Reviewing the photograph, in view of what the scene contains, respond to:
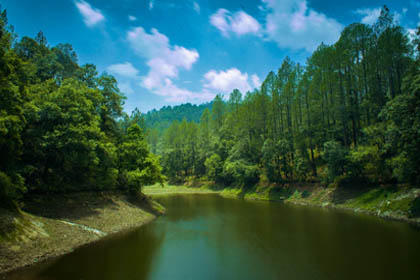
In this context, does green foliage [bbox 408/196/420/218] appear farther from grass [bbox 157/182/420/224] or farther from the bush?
the bush

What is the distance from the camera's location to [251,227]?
2308cm

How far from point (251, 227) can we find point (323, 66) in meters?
33.5

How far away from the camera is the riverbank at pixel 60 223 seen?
12.5 metres

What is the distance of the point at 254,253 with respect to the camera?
1554 cm

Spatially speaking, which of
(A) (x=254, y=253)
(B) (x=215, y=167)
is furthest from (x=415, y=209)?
(B) (x=215, y=167)

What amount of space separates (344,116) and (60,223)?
39062 millimetres

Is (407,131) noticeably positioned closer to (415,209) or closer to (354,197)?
(415,209)

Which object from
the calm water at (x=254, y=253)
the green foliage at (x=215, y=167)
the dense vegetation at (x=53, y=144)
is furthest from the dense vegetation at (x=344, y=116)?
the dense vegetation at (x=53, y=144)

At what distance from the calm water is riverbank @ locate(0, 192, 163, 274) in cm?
113

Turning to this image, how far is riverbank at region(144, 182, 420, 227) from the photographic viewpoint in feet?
76.2

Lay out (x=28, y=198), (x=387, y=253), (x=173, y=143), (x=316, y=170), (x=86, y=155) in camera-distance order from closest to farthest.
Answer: (x=387, y=253) → (x=28, y=198) → (x=86, y=155) → (x=316, y=170) → (x=173, y=143)

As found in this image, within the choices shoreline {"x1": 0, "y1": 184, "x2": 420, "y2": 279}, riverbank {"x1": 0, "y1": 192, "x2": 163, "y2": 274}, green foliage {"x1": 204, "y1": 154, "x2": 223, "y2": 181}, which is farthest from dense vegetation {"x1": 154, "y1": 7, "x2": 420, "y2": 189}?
riverbank {"x1": 0, "y1": 192, "x2": 163, "y2": 274}

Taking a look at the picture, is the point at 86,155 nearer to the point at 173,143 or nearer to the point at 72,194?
the point at 72,194

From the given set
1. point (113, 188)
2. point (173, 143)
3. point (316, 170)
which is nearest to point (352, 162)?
point (316, 170)
